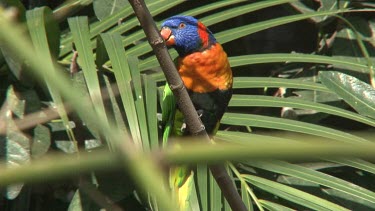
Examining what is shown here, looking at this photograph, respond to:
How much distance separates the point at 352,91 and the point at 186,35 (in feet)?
1.92

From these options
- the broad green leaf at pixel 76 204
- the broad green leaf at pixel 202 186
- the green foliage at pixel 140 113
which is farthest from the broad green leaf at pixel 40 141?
the broad green leaf at pixel 202 186

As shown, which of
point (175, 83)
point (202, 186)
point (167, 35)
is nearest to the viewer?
point (175, 83)

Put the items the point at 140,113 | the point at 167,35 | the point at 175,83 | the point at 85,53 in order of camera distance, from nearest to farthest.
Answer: the point at 175,83 < the point at 140,113 < the point at 85,53 < the point at 167,35

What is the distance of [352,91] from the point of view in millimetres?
1797

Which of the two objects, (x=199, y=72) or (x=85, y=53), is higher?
(x=85, y=53)

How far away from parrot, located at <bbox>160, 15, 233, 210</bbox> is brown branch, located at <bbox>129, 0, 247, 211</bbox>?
784 millimetres

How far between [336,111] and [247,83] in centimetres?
30

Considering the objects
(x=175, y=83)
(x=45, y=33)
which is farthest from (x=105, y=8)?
(x=175, y=83)

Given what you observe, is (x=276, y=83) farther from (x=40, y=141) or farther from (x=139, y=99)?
(x=40, y=141)

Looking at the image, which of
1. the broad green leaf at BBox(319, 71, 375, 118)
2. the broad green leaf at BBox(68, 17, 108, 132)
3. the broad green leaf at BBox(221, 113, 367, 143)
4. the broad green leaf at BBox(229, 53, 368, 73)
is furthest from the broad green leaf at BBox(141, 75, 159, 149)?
the broad green leaf at BBox(319, 71, 375, 118)

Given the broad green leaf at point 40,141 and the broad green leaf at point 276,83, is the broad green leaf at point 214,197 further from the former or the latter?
the broad green leaf at point 40,141

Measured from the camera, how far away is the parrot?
1916mm

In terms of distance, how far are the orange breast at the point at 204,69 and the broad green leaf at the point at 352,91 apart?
0.35 meters

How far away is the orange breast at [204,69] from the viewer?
1996mm
